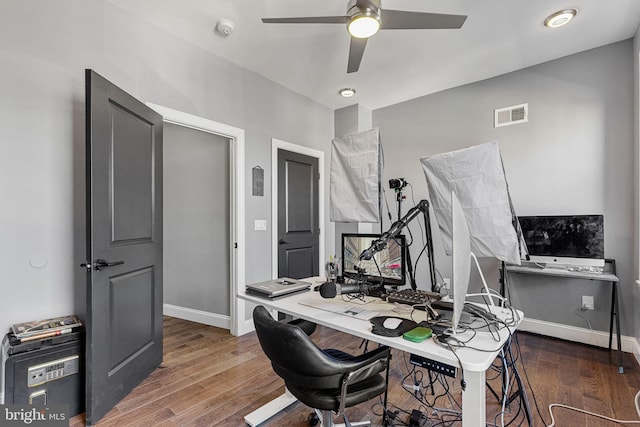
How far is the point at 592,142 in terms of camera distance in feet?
9.37

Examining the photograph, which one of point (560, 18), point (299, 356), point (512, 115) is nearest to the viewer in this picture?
point (299, 356)

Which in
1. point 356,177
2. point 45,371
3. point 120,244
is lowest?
point 45,371

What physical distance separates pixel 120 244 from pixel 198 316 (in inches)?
74.2

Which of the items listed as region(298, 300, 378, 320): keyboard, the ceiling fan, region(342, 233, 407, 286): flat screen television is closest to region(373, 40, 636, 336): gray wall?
the ceiling fan

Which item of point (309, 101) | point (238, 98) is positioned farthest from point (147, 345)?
point (309, 101)

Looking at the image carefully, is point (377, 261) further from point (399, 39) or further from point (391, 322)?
point (399, 39)

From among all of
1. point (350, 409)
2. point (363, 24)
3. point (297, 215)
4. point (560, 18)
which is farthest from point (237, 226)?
point (560, 18)

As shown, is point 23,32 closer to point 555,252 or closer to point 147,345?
point 147,345

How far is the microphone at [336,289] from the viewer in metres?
1.83

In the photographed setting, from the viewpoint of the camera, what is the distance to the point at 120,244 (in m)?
2.02

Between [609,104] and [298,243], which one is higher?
[609,104]

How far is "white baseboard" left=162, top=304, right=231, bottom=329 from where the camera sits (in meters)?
3.38

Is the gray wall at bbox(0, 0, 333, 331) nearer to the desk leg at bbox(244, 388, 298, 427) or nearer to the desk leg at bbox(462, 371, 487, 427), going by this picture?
the desk leg at bbox(244, 388, 298, 427)

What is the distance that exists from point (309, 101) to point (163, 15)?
201cm
